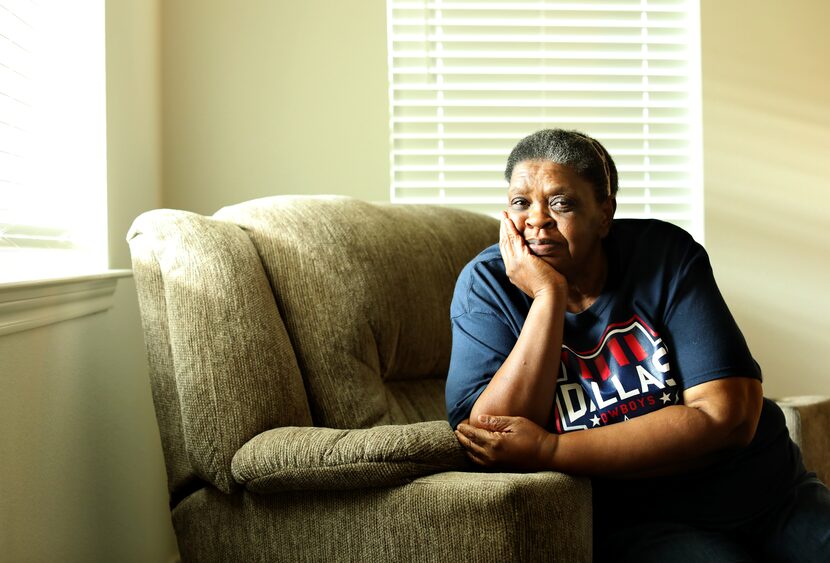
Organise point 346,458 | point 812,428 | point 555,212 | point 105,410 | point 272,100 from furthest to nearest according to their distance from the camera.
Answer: point 272,100 → point 812,428 → point 105,410 → point 555,212 → point 346,458

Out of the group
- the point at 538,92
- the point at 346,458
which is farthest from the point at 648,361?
the point at 538,92

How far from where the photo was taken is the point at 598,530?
1483mm

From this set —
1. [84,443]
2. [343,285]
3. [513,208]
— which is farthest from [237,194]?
[513,208]

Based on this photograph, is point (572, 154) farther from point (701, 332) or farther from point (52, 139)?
point (52, 139)

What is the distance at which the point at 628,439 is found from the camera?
1.37 meters

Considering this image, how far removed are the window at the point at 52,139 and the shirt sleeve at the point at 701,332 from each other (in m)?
1.15

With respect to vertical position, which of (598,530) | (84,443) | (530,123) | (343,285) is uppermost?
(530,123)

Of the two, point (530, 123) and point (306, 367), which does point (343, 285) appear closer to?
point (306, 367)

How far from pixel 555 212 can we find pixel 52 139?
1051 millimetres

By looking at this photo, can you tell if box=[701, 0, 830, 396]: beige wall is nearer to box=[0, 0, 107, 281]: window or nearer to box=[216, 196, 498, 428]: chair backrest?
box=[216, 196, 498, 428]: chair backrest

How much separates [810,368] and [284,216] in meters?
1.93

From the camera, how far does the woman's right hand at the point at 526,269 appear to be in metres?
1.51

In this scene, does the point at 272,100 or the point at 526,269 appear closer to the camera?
the point at 526,269

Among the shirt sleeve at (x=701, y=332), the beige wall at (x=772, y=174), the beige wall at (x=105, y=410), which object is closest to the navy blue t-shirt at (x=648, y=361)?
the shirt sleeve at (x=701, y=332)
